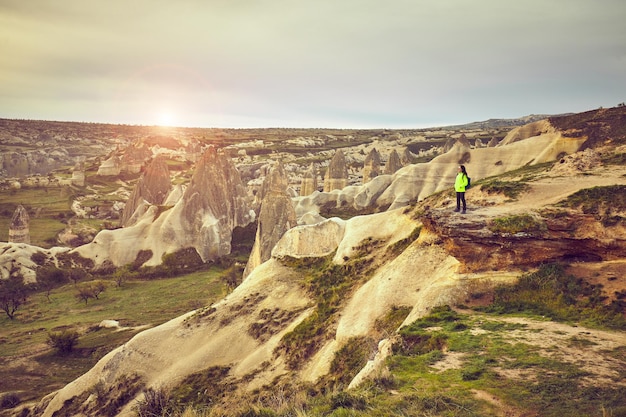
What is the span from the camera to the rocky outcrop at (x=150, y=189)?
272ft

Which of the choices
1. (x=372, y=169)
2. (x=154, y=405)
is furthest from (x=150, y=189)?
(x=154, y=405)

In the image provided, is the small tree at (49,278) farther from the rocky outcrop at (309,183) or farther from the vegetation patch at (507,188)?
the rocky outcrop at (309,183)

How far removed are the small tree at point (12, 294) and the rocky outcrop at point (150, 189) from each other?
28.1 metres

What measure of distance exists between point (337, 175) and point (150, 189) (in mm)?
43615

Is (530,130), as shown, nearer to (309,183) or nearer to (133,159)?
(309,183)

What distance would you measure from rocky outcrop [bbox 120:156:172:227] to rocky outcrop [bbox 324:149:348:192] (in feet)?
125

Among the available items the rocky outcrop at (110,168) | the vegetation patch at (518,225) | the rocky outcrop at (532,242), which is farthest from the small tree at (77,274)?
the rocky outcrop at (110,168)

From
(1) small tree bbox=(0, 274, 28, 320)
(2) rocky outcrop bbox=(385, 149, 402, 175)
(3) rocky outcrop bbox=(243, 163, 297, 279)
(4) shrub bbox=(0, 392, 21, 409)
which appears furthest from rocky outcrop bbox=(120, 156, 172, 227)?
(4) shrub bbox=(0, 392, 21, 409)

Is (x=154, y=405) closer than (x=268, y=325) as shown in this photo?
Yes

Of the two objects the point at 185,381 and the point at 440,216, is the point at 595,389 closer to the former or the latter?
the point at 440,216

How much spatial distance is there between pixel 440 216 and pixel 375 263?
269 inches

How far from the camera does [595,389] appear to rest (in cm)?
1043

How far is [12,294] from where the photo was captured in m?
49.9

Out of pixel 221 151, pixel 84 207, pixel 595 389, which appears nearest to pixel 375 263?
pixel 595 389
